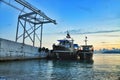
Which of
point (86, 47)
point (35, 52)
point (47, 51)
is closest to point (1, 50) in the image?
A: point (35, 52)

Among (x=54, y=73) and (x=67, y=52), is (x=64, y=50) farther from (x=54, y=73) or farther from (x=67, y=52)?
(x=54, y=73)

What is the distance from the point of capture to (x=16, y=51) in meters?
49.3

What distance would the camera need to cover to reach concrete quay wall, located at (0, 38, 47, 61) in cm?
4322

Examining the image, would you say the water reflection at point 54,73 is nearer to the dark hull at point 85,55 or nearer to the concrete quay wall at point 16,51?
the concrete quay wall at point 16,51

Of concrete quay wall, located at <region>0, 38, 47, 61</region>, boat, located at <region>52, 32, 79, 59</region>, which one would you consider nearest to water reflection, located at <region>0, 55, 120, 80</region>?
concrete quay wall, located at <region>0, 38, 47, 61</region>

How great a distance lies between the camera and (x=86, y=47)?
69.8 metres

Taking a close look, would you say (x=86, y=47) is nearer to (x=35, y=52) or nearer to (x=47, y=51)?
(x=47, y=51)

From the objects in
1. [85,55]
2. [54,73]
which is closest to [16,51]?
[85,55]

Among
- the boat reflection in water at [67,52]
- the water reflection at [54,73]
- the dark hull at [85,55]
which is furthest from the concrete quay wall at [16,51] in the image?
the dark hull at [85,55]

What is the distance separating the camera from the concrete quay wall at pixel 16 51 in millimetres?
43219

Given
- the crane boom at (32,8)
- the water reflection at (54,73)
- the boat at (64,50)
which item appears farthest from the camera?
the boat at (64,50)

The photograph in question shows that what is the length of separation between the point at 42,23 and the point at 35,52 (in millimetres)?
7991

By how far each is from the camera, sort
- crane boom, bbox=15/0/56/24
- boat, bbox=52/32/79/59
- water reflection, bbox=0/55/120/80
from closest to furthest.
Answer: water reflection, bbox=0/55/120/80, crane boom, bbox=15/0/56/24, boat, bbox=52/32/79/59

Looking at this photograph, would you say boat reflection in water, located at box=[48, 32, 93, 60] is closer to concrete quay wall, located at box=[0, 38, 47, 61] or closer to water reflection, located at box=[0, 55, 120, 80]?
concrete quay wall, located at box=[0, 38, 47, 61]
